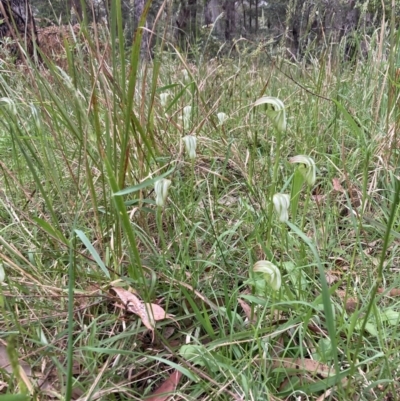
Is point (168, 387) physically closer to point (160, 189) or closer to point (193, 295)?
point (193, 295)

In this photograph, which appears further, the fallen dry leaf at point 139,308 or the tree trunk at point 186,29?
the tree trunk at point 186,29

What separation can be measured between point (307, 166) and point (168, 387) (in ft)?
1.41

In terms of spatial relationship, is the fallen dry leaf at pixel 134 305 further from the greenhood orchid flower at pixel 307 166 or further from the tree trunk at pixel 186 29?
the tree trunk at pixel 186 29

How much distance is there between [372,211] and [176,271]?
59cm

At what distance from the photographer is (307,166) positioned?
677mm

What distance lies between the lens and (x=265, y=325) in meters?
0.74

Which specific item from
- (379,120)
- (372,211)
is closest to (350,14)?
(379,120)

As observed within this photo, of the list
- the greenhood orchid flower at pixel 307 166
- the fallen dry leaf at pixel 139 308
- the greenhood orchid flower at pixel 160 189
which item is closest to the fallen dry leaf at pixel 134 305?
the fallen dry leaf at pixel 139 308

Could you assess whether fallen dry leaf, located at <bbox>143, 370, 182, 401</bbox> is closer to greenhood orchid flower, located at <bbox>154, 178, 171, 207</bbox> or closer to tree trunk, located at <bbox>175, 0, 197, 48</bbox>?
greenhood orchid flower, located at <bbox>154, 178, 171, 207</bbox>

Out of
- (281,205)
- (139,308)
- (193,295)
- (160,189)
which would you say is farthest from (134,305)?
(281,205)

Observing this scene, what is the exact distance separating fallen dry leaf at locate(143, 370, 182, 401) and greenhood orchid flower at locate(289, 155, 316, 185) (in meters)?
0.39

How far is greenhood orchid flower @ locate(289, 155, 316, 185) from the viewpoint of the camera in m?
0.65

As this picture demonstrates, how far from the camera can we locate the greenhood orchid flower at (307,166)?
651 mm

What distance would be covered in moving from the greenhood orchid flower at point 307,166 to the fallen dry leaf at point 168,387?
15.4 inches
